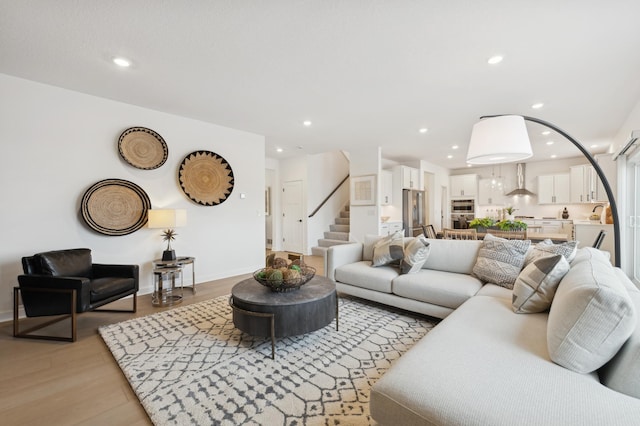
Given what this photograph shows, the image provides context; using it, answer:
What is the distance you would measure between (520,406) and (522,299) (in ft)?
3.87

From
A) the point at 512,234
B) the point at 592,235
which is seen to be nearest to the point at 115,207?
the point at 512,234

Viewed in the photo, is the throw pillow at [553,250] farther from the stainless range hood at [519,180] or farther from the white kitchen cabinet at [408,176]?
the stainless range hood at [519,180]

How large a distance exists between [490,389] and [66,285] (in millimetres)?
3295

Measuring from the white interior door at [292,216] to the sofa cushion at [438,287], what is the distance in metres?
4.64

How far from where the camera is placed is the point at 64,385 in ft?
6.27

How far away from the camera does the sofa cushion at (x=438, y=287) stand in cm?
261

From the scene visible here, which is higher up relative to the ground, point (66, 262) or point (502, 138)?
point (502, 138)

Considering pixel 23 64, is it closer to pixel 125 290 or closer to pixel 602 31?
pixel 125 290

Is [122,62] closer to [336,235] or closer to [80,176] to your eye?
[80,176]

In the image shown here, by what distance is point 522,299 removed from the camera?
1.95 metres

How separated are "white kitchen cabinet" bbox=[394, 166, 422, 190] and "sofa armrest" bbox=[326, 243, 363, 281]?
399 cm

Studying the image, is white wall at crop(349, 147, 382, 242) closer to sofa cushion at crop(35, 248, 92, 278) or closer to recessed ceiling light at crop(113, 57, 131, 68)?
recessed ceiling light at crop(113, 57, 131, 68)

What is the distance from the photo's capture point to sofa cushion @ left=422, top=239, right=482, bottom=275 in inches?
124

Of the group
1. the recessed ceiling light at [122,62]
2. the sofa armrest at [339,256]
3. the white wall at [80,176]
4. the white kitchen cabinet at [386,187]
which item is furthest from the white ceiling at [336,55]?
the white kitchen cabinet at [386,187]
